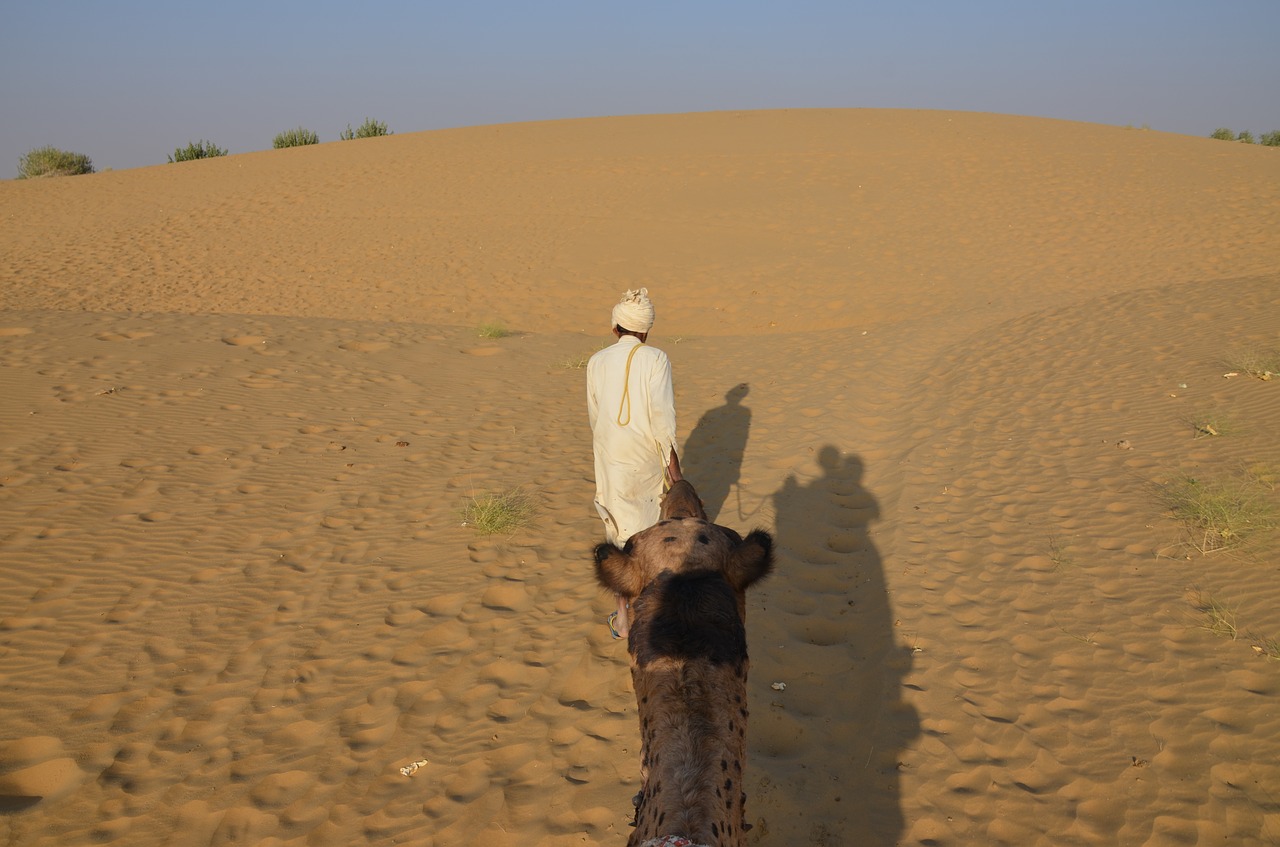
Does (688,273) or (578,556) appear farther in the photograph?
(688,273)

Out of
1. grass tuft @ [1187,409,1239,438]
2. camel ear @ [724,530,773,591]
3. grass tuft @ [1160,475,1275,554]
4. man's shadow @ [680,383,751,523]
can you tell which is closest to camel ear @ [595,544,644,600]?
camel ear @ [724,530,773,591]

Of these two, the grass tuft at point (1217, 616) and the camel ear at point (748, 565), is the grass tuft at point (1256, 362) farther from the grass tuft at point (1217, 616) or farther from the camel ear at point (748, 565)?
the camel ear at point (748, 565)

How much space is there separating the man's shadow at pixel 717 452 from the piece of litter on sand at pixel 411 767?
3.27m

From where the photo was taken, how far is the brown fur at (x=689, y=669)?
5.52ft

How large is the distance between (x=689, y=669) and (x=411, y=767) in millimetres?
2761

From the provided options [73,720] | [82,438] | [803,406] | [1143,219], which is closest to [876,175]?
[1143,219]

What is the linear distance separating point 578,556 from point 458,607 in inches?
45.1

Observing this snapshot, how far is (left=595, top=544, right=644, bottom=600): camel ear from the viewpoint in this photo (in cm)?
234

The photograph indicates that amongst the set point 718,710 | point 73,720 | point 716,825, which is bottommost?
point 73,720

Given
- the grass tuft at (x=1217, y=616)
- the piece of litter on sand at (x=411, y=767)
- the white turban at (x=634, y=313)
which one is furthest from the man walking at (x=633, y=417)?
the grass tuft at (x=1217, y=616)

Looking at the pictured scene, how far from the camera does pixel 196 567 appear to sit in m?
5.89

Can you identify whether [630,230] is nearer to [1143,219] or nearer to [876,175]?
[876,175]

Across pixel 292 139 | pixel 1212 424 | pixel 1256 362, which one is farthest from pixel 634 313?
pixel 292 139

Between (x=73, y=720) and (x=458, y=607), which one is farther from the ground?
(x=458, y=607)
